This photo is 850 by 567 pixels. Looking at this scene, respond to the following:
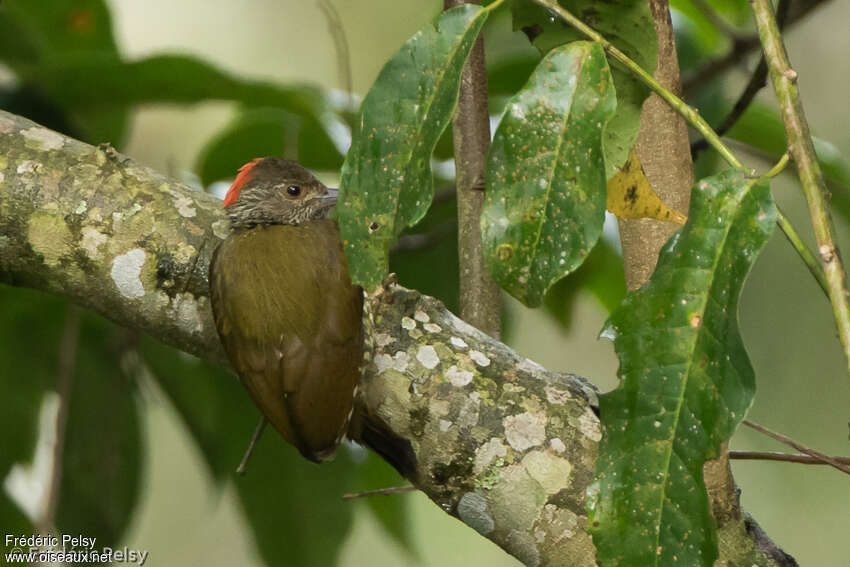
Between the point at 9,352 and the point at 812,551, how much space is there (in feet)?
10.8

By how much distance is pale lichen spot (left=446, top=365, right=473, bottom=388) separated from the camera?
4.95ft

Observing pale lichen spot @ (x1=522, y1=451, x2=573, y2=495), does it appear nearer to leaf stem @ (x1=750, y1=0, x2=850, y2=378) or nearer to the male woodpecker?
the male woodpecker

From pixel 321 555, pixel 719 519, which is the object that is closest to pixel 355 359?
pixel 719 519

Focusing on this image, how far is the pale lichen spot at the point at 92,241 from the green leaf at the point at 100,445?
38.4 inches

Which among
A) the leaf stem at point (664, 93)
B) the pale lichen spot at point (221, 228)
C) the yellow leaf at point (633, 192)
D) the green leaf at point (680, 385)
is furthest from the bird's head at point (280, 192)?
the green leaf at point (680, 385)

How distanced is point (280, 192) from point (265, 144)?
314 mm

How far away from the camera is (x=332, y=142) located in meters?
2.54

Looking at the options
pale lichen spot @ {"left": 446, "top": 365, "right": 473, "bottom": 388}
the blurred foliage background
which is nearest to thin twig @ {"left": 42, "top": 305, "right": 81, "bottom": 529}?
the blurred foliage background

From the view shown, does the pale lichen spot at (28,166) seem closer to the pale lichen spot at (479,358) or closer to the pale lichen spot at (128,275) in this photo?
the pale lichen spot at (128,275)

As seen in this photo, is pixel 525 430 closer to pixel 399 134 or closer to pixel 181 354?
pixel 399 134

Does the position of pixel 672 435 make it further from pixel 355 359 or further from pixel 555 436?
pixel 355 359

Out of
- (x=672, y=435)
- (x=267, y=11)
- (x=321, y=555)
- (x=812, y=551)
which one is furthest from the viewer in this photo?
(x=267, y=11)

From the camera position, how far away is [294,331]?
166 centimetres

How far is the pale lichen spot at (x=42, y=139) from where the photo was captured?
1701mm
